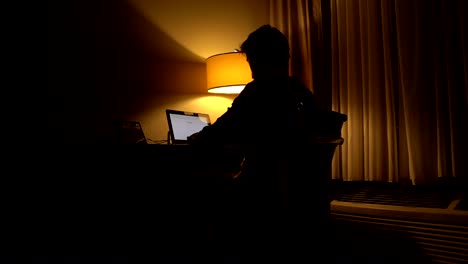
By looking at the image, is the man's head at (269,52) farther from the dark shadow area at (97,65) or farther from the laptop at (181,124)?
the dark shadow area at (97,65)

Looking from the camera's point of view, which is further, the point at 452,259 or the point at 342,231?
the point at 342,231

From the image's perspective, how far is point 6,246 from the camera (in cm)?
141

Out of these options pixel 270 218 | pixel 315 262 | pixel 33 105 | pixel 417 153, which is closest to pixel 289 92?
pixel 270 218

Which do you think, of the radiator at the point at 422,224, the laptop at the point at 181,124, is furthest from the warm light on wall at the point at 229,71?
the radiator at the point at 422,224

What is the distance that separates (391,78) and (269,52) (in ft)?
4.63

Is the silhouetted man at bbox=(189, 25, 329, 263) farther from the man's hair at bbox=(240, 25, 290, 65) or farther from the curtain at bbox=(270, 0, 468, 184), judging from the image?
the curtain at bbox=(270, 0, 468, 184)

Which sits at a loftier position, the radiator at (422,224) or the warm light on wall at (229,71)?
the warm light on wall at (229,71)

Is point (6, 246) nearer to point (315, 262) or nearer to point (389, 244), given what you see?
point (315, 262)

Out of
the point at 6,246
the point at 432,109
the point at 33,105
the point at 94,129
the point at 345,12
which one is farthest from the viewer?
the point at 345,12

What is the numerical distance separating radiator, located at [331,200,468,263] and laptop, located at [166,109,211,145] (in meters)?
0.97

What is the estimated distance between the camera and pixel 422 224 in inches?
66.2

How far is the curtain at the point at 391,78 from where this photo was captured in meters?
2.07

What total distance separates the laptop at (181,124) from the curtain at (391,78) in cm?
92

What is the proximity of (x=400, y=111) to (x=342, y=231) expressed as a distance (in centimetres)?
93
